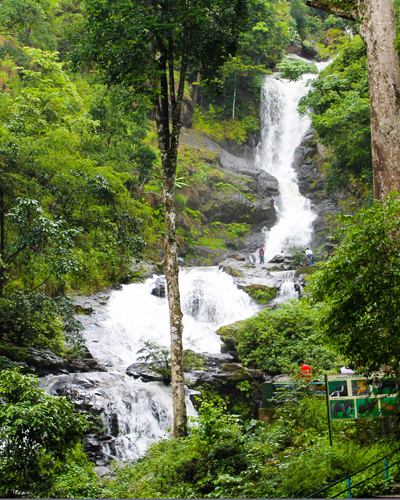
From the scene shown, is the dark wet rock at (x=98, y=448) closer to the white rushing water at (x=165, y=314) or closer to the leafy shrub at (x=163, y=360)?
the leafy shrub at (x=163, y=360)

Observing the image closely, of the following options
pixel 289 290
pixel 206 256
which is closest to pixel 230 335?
pixel 289 290

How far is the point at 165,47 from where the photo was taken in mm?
9352

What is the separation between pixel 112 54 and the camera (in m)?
8.76

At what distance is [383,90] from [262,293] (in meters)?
14.3

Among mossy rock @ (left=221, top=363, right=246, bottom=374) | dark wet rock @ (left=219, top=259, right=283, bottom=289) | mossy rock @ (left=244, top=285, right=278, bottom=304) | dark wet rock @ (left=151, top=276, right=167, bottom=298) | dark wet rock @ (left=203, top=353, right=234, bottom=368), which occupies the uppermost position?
dark wet rock @ (left=219, top=259, right=283, bottom=289)

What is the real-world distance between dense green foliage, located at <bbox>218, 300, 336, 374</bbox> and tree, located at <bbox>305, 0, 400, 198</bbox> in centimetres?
729

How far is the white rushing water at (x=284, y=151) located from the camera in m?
A: 29.6

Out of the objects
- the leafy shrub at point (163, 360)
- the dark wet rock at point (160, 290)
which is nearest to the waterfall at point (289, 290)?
the dark wet rock at point (160, 290)

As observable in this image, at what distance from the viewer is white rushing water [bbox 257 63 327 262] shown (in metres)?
29.6

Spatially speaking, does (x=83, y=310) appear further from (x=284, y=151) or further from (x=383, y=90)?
(x=284, y=151)

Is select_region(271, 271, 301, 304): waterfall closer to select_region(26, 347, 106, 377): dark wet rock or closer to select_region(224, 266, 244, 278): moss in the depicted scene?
select_region(224, 266, 244, 278): moss

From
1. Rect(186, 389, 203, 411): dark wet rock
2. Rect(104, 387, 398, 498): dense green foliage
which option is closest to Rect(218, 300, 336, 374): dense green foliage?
Rect(186, 389, 203, 411): dark wet rock

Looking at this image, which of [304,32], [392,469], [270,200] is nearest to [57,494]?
[392,469]

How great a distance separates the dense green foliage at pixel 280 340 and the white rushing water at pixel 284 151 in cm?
1478
